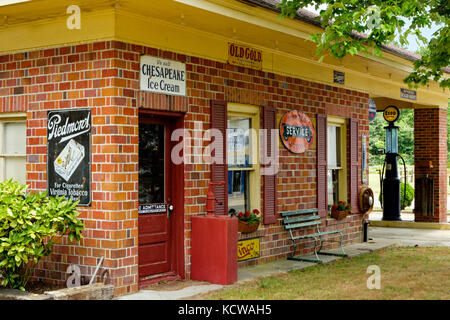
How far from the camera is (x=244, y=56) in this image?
929 centimetres

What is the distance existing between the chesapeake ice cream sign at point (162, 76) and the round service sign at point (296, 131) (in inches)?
101

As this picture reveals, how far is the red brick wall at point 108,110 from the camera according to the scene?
281 inches

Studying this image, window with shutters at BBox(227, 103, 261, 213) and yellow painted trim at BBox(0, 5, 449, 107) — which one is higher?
yellow painted trim at BBox(0, 5, 449, 107)

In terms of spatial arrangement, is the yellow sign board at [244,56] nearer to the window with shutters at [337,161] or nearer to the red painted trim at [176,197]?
the red painted trim at [176,197]

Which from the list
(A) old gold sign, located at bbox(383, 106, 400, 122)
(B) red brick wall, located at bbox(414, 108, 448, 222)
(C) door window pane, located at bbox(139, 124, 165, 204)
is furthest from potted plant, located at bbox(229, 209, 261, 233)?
(B) red brick wall, located at bbox(414, 108, 448, 222)

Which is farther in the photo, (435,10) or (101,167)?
(435,10)

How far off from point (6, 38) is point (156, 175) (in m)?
2.76

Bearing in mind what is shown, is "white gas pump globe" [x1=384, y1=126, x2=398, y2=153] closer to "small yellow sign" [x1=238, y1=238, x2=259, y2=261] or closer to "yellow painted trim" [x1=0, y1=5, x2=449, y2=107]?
"yellow painted trim" [x1=0, y1=5, x2=449, y2=107]

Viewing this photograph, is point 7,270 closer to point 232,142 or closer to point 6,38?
point 6,38

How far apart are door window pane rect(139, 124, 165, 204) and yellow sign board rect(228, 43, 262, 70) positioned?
1700 millimetres

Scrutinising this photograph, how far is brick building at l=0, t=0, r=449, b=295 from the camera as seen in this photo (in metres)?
7.18

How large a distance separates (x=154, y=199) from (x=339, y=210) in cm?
466

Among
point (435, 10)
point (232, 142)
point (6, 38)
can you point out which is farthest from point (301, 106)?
point (6, 38)

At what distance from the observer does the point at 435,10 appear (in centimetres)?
865
